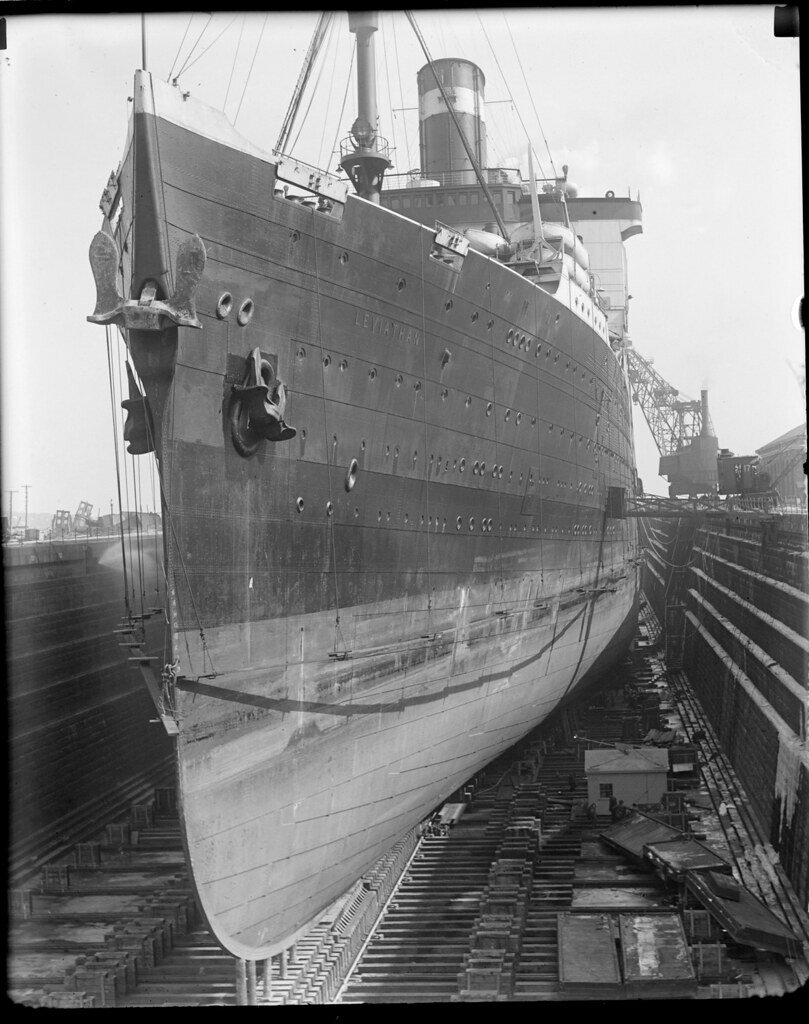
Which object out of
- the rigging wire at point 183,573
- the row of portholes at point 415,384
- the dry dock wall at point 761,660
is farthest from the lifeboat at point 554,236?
the rigging wire at point 183,573

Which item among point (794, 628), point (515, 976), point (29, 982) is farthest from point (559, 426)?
point (29, 982)

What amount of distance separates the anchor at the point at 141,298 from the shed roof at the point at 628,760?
8325mm

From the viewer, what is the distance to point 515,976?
7.90m

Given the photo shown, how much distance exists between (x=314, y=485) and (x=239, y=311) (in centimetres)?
138

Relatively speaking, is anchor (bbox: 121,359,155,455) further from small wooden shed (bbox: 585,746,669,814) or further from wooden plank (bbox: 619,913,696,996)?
small wooden shed (bbox: 585,746,669,814)

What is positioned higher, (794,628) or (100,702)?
(794,628)

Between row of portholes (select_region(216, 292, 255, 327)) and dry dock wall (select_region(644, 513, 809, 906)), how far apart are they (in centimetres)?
470

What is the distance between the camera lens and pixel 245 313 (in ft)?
→ 20.6

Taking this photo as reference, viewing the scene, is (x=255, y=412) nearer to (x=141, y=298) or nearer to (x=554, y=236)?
(x=141, y=298)

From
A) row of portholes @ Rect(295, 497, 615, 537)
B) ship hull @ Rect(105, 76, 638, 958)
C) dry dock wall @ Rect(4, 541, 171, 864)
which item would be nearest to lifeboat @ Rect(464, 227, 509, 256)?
ship hull @ Rect(105, 76, 638, 958)

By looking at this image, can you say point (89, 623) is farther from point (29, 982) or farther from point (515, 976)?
point (515, 976)

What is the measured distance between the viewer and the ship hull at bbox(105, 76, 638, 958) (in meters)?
5.93

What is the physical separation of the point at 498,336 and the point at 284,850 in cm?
527

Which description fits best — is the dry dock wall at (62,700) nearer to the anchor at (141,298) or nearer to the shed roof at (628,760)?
the shed roof at (628,760)
